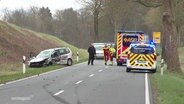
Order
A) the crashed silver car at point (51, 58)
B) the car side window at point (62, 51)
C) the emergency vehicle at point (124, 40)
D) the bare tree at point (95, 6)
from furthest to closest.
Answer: the bare tree at point (95, 6), the emergency vehicle at point (124, 40), the car side window at point (62, 51), the crashed silver car at point (51, 58)

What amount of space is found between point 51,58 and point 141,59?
32.1 feet

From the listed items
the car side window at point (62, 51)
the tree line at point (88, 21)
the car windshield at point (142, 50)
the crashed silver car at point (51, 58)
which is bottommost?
the crashed silver car at point (51, 58)

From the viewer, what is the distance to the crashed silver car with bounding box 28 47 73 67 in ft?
135

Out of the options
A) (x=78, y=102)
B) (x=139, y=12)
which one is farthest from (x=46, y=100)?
(x=139, y=12)

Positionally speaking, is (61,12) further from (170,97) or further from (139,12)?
(170,97)

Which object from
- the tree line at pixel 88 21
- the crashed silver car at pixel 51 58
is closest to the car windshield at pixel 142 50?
the crashed silver car at pixel 51 58

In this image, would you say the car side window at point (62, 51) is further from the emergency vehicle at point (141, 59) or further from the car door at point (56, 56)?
the emergency vehicle at point (141, 59)

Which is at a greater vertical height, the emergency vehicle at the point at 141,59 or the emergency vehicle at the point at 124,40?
the emergency vehicle at the point at 124,40

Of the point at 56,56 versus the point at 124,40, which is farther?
the point at 124,40

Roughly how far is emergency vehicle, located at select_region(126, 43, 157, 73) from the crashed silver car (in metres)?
8.65

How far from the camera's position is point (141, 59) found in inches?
1384

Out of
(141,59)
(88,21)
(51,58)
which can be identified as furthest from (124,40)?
(88,21)

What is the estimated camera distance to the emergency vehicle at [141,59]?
3506 centimetres

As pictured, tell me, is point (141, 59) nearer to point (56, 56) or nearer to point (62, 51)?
point (56, 56)
